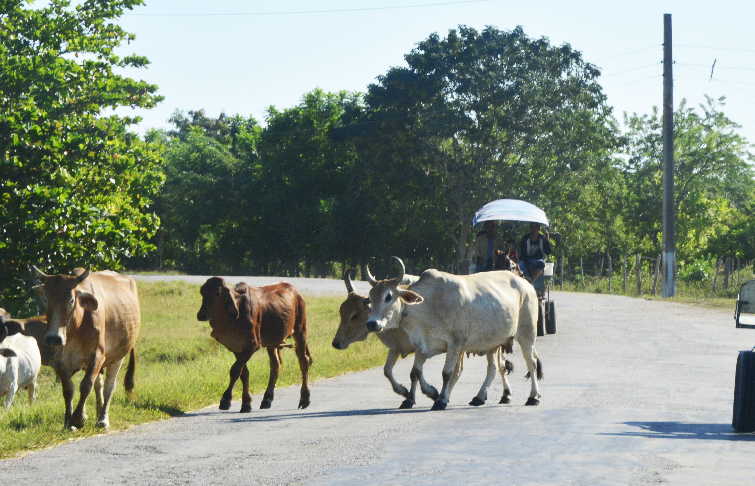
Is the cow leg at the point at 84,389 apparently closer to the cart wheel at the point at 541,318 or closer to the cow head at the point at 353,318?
the cow head at the point at 353,318

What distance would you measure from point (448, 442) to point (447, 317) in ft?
10.7

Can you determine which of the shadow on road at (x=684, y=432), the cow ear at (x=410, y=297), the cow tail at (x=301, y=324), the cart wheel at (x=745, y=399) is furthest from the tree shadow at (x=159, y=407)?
the cart wheel at (x=745, y=399)

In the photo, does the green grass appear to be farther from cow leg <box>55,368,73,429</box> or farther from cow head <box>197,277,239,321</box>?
cow head <box>197,277,239,321</box>

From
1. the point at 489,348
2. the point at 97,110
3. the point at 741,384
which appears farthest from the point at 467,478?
the point at 97,110

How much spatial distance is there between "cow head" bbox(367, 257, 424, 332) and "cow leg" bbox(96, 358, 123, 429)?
288 cm

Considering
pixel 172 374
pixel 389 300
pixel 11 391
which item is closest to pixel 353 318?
pixel 389 300

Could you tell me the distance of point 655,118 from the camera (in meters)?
55.5

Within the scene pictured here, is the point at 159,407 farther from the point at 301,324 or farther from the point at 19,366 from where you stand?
the point at 19,366

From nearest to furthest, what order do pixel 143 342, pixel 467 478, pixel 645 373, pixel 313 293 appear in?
pixel 467 478, pixel 645 373, pixel 143 342, pixel 313 293

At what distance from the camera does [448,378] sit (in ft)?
43.5

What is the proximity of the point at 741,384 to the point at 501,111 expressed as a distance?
139 feet

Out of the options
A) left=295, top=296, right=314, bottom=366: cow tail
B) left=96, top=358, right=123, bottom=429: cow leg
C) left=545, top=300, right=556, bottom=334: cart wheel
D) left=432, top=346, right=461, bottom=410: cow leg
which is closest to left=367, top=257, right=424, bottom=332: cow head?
left=432, top=346, right=461, bottom=410: cow leg

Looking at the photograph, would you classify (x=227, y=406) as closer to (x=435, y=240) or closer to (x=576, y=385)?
(x=576, y=385)

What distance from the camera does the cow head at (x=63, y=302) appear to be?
37.4 feet
